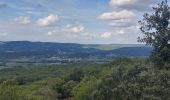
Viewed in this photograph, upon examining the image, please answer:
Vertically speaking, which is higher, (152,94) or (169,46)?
(169,46)

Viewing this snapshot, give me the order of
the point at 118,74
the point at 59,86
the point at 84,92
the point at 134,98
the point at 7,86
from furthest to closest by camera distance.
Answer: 1. the point at 59,86
2. the point at 84,92
3. the point at 7,86
4. the point at 118,74
5. the point at 134,98

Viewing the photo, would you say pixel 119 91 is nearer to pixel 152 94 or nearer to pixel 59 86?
pixel 152 94

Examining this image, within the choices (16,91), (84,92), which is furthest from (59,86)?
(16,91)

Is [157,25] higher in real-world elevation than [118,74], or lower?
higher

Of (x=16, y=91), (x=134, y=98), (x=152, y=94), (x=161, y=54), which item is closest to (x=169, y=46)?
(x=161, y=54)

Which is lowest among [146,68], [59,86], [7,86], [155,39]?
[59,86]

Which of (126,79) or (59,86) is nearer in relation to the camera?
(126,79)

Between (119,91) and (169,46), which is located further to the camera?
(119,91)

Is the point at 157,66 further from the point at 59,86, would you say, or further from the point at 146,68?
the point at 59,86

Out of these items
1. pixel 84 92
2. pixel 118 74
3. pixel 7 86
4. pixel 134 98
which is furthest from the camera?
pixel 84 92
